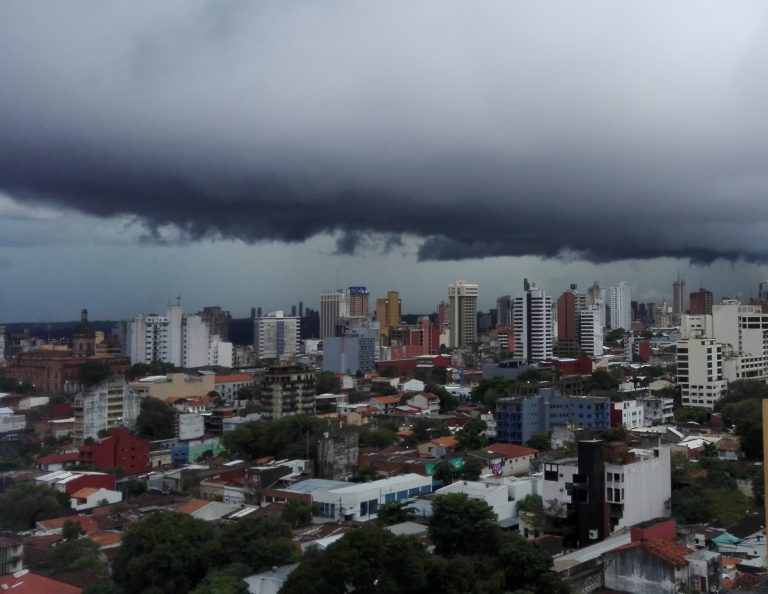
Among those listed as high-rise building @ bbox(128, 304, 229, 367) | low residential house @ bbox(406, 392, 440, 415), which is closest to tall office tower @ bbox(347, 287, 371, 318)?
high-rise building @ bbox(128, 304, 229, 367)

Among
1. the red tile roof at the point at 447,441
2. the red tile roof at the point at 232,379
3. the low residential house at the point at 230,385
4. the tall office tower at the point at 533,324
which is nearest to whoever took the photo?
the red tile roof at the point at 447,441

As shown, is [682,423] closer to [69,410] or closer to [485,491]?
[485,491]

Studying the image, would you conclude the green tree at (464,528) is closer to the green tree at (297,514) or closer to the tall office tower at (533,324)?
the green tree at (297,514)

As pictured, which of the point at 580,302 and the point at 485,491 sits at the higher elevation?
the point at 580,302

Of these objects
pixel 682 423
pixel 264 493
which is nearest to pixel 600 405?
pixel 682 423

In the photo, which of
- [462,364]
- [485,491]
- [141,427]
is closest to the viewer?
[485,491]

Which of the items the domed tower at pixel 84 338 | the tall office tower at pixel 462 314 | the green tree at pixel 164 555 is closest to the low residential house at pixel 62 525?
the green tree at pixel 164 555

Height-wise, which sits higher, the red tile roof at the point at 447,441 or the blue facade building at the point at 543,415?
the blue facade building at the point at 543,415

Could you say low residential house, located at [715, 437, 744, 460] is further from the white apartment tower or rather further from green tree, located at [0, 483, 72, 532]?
green tree, located at [0, 483, 72, 532]
